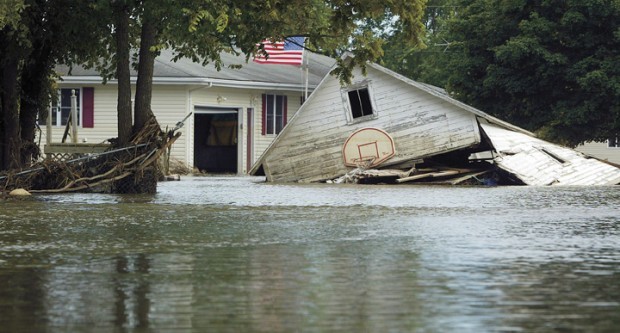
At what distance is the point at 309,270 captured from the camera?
1036 cm

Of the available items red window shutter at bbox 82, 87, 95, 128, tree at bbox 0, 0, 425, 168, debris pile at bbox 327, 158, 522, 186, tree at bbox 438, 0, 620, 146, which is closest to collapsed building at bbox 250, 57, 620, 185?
debris pile at bbox 327, 158, 522, 186

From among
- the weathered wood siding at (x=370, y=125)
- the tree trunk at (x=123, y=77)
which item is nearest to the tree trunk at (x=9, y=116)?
the tree trunk at (x=123, y=77)

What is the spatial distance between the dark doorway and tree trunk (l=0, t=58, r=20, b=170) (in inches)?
889

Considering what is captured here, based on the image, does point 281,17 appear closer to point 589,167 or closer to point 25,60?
point 25,60

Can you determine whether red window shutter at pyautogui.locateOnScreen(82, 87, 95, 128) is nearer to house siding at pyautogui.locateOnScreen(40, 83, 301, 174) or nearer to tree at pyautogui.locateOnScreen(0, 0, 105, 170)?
house siding at pyautogui.locateOnScreen(40, 83, 301, 174)

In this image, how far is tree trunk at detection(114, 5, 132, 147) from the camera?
2794 centimetres

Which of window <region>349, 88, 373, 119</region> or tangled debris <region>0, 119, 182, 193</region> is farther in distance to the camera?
window <region>349, 88, 373, 119</region>

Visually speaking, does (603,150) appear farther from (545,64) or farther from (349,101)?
(349,101)

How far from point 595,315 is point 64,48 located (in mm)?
23826

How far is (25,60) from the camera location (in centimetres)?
2975

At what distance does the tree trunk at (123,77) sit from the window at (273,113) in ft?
74.3

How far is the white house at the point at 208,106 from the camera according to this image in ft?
155

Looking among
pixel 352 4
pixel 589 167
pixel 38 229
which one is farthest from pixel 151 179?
pixel 589 167

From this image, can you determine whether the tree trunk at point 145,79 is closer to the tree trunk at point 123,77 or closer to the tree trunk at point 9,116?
the tree trunk at point 123,77
